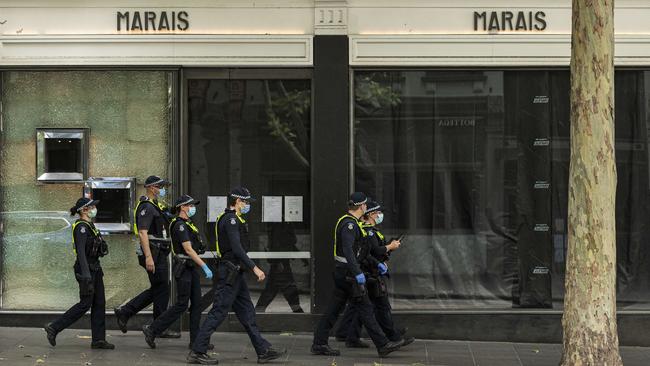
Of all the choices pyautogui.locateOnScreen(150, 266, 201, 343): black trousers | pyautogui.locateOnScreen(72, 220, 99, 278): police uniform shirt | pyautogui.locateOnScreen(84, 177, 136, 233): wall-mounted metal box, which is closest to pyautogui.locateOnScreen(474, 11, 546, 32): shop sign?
pyautogui.locateOnScreen(150, 266, 201, 343): black trousers

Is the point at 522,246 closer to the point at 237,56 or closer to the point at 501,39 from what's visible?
the point at 501,39

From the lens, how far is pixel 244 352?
1025cm

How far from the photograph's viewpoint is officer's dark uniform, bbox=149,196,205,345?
988 cm

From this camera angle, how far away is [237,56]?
11477 millimetres

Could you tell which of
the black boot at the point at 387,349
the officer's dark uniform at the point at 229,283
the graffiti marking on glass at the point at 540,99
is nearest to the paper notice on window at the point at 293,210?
the officer's dark uniform at the point at 229,283

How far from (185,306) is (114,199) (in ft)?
7.43

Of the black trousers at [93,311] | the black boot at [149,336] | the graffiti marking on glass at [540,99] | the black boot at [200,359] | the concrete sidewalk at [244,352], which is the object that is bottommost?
the concrete sidewalk at [244,352]

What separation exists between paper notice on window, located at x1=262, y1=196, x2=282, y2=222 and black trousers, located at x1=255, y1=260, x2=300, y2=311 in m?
0.60

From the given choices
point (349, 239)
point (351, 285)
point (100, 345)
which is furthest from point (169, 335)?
point (349, 239)

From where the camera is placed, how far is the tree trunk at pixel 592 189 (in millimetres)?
8133

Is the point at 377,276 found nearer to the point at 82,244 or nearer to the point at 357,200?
the point at 357,200

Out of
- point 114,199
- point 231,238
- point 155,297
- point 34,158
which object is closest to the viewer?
point 231,238

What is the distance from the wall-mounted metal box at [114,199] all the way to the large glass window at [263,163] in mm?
830

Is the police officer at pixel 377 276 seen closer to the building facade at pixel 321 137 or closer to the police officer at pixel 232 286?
the building facade at pixel 321 137
